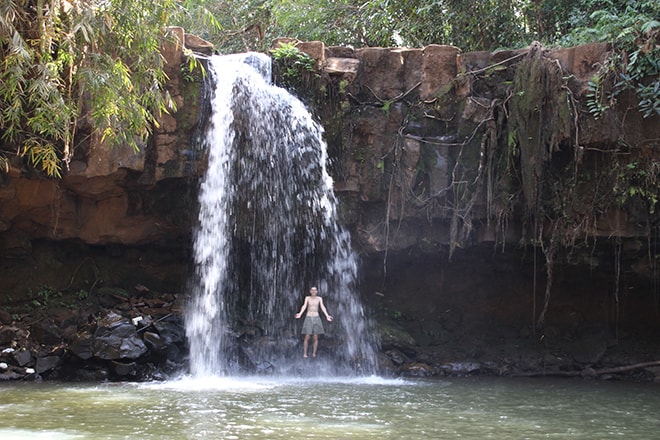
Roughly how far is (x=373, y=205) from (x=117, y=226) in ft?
15.8

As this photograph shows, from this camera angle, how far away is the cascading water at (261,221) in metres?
12.8

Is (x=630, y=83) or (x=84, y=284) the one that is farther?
(x=84, y=284)

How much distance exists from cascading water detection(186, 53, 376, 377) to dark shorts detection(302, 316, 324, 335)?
838 mm

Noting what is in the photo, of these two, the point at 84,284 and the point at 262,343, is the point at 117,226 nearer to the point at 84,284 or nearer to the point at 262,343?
the point at 84,284

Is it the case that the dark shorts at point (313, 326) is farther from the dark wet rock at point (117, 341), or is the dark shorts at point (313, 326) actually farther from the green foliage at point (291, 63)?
the green foliage at point (291, 63)

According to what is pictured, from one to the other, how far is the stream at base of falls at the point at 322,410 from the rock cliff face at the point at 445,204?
2697 mm

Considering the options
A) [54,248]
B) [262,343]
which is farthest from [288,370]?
[54,248]

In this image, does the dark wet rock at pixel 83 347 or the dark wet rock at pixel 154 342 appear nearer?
the dark wet rock at pixel 83 347

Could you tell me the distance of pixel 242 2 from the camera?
22578 millimetres

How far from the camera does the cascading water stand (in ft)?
42.0

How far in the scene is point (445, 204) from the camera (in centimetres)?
1280

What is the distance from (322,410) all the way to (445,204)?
5.76 m

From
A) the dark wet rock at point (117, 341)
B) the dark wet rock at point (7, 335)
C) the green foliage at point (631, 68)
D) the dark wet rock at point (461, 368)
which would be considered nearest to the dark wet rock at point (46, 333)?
the dark wet rock at point (7, 335)

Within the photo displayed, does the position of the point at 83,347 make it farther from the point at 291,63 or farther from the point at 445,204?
the point at 445,204
